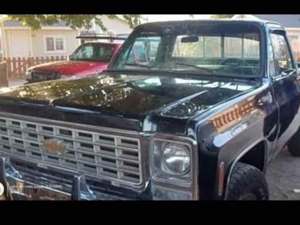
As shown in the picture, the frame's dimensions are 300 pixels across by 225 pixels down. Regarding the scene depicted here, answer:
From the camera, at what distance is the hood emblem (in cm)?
298

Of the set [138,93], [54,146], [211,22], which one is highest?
[211,22]

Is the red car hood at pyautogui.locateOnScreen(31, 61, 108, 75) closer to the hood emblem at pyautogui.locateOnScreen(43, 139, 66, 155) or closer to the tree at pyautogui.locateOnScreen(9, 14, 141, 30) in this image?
the tree at pyautogui.locateOnScreen(9, 14, 141, 30)

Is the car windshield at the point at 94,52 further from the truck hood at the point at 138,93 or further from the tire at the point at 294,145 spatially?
the truck hood at the point at 138,93

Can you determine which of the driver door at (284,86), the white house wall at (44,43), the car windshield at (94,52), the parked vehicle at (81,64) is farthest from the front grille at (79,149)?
the white house wall at (44,43)

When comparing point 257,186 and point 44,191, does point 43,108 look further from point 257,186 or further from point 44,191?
point 257,186

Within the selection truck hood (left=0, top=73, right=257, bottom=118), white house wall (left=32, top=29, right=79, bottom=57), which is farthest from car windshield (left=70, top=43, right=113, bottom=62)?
white house wall (left=32, top=29, right=79, bottom=57)

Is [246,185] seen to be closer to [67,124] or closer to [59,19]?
[67,124]

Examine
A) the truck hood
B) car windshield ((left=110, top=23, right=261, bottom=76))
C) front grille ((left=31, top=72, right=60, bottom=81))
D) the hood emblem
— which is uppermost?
car windshield ((left=110, top=23, right=261, bottom=76))

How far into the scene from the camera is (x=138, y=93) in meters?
3.24

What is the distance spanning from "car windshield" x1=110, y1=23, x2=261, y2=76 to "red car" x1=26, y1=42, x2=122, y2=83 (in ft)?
13.6

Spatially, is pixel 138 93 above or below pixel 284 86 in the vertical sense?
above

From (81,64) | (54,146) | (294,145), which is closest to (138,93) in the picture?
(54,146)

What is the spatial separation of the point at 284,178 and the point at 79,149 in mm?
2961

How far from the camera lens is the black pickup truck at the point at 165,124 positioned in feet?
8.40
